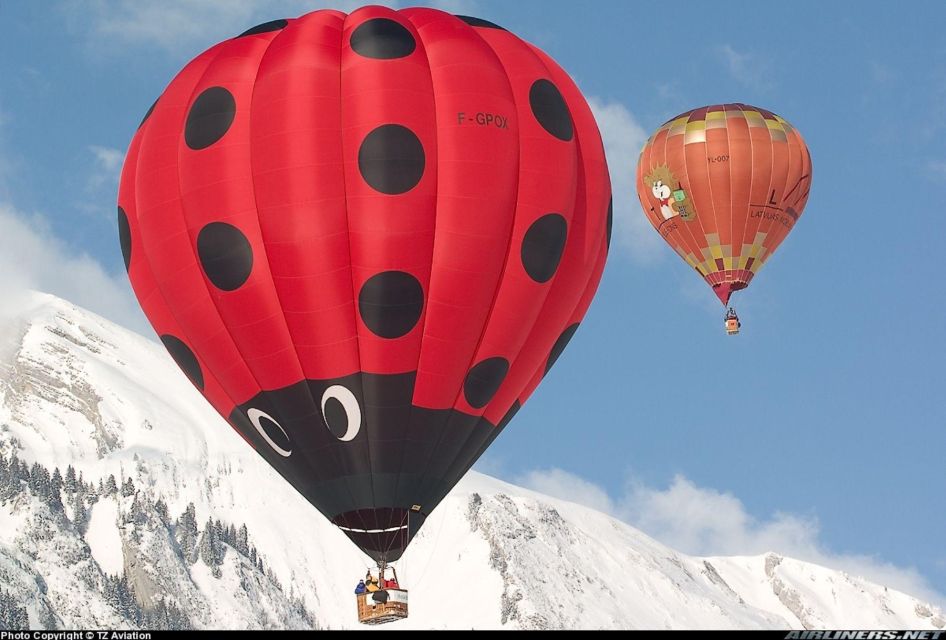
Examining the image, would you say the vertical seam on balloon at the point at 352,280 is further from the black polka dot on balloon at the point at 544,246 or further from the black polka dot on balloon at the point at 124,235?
the black polka dot on balloon at the point at 124,235

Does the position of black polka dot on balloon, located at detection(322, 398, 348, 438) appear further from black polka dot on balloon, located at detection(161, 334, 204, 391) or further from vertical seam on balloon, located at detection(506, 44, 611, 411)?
vertical seam on balloon, located at detection(506, 44, 611, 411)

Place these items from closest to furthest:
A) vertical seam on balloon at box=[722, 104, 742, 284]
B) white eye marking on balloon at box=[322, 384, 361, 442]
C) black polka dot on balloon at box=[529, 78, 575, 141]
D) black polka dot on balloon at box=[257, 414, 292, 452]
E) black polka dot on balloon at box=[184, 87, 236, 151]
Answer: white eye marking on balloon at box=[322, 384, 361, 442] < black polka dot on balloon at box=[184, 87, 236, 151] < black polka dot on balloon at box=[257, 414, 292, 452] < black polka dot on balloon at box=[529, 78, 575, 141] < vertical seam on balloon at box=[722, 104, 742, 284]

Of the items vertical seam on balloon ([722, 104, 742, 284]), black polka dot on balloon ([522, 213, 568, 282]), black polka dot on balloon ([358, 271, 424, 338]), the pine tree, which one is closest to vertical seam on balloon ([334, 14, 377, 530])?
black polka dot on balloon ([358, 271, 424, 338])

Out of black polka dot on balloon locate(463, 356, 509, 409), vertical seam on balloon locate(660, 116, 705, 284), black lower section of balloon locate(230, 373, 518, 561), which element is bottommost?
black lower section of balloon locate(230, 373, 518, 561)

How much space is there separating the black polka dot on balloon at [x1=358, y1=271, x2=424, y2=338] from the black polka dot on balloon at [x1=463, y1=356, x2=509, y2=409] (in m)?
1.51

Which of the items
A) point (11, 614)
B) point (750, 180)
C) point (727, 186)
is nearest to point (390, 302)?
point (727, 186)

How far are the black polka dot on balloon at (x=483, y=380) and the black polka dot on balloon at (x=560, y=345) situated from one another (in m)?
1.69

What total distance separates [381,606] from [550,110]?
846 centimetres

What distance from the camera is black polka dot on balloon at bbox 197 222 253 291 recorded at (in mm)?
24031

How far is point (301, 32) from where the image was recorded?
1000 inches

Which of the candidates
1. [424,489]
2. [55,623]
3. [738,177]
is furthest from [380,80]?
[55,623]

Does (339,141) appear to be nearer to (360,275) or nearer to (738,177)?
(360,275)

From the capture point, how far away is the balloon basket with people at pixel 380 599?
2397 centimetres

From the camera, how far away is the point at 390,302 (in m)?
23.8
